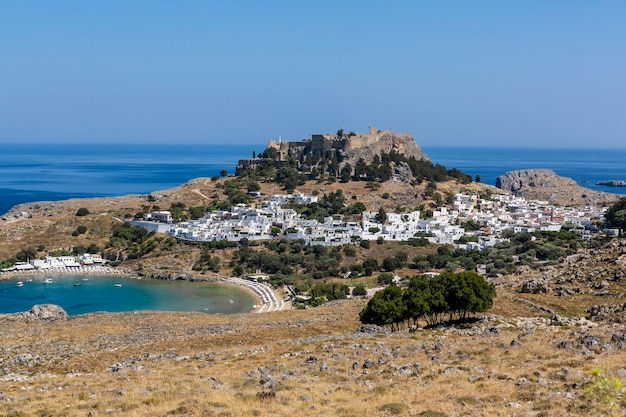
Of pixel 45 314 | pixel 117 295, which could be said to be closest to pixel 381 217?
pixel 117 295

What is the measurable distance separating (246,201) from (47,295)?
31.4 meters

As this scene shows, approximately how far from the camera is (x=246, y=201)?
7825cm

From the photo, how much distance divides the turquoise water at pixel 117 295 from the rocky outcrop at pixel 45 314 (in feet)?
33.6

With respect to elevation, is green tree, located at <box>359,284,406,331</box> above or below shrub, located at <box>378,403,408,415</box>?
below

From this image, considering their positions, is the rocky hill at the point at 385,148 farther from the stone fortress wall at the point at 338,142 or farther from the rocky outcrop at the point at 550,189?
the rocky outcrop at the point at 550,189

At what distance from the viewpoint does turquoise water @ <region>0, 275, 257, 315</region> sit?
45719 mm

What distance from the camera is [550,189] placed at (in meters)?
108

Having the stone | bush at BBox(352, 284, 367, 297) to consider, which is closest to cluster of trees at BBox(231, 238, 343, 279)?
bush at BBox(352, 284, 367, 297)

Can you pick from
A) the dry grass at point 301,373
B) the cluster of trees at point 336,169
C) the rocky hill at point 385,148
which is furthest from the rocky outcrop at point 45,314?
the rocky hill at point 385,148

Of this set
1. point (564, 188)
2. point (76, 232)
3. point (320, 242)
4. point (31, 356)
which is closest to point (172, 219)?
point (76, 232)

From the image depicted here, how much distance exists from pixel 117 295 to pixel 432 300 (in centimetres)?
3414

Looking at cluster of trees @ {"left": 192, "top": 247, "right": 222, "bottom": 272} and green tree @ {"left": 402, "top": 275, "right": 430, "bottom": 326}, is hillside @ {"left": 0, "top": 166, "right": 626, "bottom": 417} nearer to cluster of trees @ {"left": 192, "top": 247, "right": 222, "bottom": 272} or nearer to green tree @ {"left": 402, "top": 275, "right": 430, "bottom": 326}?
green tree @ {"left": 402, "top": 275, "right": 430, "bottom": 326}

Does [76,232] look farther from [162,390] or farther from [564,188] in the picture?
[564,188]

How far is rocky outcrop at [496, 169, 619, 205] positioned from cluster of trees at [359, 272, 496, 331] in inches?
2905
